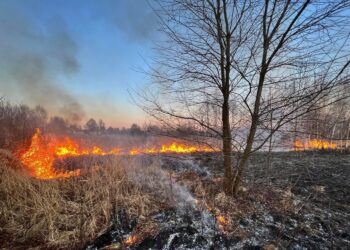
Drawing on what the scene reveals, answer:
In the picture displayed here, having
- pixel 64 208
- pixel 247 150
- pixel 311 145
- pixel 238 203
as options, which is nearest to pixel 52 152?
pixel 64 208

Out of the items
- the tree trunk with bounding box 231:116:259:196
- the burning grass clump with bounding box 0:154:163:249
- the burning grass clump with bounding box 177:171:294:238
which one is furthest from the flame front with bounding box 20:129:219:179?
the tree trunk with bounding box 231:116:259:196

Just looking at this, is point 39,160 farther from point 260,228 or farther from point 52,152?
point 260,228

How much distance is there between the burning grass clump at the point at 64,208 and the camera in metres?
4.59

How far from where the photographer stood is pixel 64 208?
5238 mm

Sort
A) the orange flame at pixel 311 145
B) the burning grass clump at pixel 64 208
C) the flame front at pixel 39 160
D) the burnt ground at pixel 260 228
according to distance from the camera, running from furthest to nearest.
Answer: the flame front at pixel 39 160, the orange flame at pixel 311 145, the burning grass clump at pixel 64 208, the burnt ground at pixel 260 228

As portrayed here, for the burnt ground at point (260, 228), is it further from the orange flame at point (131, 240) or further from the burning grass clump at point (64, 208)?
the burning grass clump at point (64, 208)

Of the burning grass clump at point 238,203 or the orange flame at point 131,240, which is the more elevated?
the burning grass clump at point 238,203

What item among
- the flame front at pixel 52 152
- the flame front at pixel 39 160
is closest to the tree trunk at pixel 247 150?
the flame front at pixel 52 152

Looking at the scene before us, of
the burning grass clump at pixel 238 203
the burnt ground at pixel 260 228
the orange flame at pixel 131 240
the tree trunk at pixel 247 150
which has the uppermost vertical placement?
the tree trunk at pixel 247 150

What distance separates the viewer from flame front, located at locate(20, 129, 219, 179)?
437 inches

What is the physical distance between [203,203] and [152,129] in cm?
201

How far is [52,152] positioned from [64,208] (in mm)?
11443

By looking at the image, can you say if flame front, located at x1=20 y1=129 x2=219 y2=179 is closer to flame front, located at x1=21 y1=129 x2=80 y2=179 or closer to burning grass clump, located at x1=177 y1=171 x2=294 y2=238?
flame front, located at x1=21 y1=129 x2=80 y2=179

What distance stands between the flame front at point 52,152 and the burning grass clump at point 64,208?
176 centimetres
